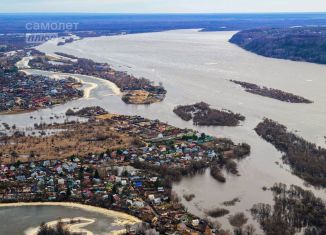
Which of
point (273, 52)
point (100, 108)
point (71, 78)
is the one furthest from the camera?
point (273, 52)

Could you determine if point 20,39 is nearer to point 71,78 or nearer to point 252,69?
point 71,78

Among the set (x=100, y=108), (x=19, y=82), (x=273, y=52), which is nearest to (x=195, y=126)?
(x=100, y=108)

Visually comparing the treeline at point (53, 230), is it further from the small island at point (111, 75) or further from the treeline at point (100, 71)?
the treeline at point (100, 71)

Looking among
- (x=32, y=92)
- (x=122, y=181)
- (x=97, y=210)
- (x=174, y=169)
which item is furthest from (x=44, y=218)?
(x=32, y=92)

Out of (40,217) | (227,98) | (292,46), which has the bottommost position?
(40,217)

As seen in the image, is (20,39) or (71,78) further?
(20,39)

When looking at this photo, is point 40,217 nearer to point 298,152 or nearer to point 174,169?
point 174,169
